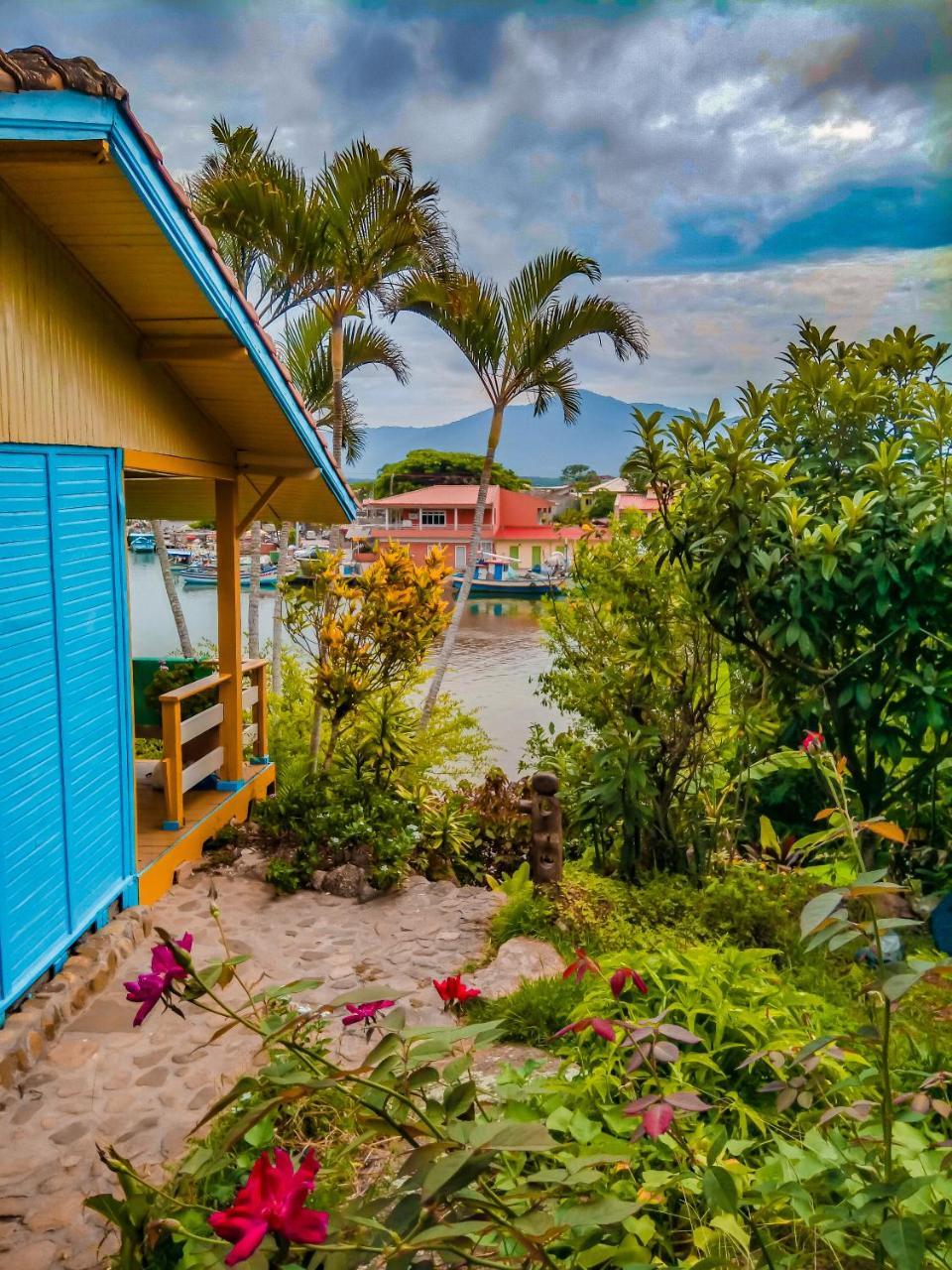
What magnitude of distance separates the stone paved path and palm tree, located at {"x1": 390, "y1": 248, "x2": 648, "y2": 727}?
354 centimetres

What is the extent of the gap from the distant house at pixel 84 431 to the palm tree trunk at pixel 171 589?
4662 millimetres

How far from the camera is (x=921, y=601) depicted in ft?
15.0

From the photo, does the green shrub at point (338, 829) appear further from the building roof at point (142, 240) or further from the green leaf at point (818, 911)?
the green leaf at point (818, 911)

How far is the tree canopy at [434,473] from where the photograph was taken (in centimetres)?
3103

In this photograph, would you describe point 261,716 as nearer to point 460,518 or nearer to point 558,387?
point 558,387

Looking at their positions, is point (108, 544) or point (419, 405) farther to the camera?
point (419, 405)

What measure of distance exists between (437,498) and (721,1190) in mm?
22812

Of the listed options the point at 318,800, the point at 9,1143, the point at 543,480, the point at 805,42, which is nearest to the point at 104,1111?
the point at 9,1143

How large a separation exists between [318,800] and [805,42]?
28.4 m

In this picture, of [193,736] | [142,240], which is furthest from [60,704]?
[142,240]

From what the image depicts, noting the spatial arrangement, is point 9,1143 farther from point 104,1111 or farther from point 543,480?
point 543,480

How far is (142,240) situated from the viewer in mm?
3637

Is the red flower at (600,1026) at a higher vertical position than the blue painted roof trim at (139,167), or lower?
lower

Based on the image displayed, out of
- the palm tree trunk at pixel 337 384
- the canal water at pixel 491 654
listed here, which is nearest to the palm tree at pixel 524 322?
the palm tree trunk at pixel 337 384
